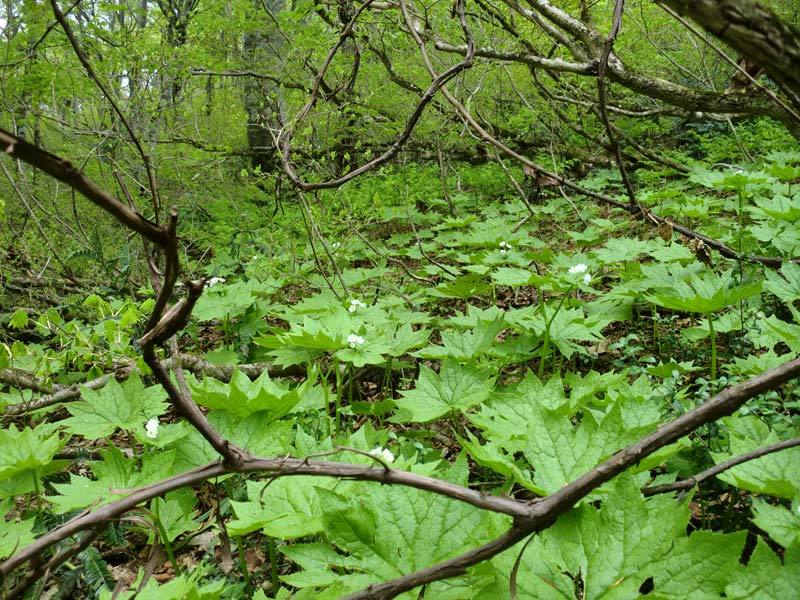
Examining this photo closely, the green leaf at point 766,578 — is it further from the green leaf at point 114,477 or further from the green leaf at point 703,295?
the green leaf at point 114,477

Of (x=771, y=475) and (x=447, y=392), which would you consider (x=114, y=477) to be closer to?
(x=447, y=392)

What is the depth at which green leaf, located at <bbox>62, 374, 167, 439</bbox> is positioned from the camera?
2102mm

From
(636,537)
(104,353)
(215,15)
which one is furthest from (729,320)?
(215,15)

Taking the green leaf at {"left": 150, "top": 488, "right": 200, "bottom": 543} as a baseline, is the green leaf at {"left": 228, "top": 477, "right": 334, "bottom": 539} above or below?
above

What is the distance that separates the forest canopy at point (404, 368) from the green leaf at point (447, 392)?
0.04 feet

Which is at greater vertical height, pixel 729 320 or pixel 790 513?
pixel 729 320

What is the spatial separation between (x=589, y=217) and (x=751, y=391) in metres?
5.68

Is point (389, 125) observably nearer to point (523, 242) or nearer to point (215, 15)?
point (215, 15)

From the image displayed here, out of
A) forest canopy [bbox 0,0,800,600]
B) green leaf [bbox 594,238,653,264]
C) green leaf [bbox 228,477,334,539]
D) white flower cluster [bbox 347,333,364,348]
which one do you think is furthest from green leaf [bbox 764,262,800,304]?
green leaf [bbox 228,477,334,539]

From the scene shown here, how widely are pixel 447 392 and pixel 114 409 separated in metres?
1.40

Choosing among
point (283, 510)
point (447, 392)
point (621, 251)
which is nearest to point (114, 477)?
point (283, 510)

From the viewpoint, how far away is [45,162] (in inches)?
24.3

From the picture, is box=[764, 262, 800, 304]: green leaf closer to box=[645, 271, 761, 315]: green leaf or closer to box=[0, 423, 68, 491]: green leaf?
box=[645, 271, 761, 315]: green leaf

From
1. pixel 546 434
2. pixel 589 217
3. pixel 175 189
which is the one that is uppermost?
pixel 589 217
